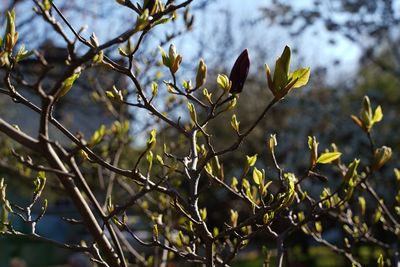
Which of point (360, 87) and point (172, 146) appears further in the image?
point (360, 87)

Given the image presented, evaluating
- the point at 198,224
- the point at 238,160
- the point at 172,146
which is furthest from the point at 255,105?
the point at 198,224

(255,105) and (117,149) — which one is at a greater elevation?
(255,105)

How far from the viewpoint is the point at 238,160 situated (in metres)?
12.9

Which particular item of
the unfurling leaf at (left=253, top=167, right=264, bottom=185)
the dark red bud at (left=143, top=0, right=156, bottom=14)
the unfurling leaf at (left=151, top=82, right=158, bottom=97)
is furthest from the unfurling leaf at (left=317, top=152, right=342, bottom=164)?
the dark red bud at (left=143, top=0, right=156, bottom=14)

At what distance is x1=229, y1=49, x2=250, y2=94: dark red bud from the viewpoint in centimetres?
162

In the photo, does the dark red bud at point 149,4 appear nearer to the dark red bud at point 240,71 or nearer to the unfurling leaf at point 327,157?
the dark red bud at point 240,71

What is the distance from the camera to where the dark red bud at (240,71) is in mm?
1621

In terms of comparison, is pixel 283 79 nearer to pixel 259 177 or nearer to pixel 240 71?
pixel 240 71

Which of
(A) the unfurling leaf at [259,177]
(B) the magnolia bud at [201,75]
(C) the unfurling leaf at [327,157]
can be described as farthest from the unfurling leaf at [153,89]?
(C) the unfurling leaf at [327,157]

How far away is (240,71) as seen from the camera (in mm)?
1637

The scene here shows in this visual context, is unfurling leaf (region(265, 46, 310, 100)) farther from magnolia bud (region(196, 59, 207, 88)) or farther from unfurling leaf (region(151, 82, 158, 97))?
unfurling leaf (region(151, 82, 158, 97))

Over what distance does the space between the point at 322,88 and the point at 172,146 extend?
28.1 feet

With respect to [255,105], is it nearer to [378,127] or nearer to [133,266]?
[378,127]

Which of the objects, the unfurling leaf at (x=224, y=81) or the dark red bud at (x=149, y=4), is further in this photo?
the unfurling leaf at (x=224, y=81)
